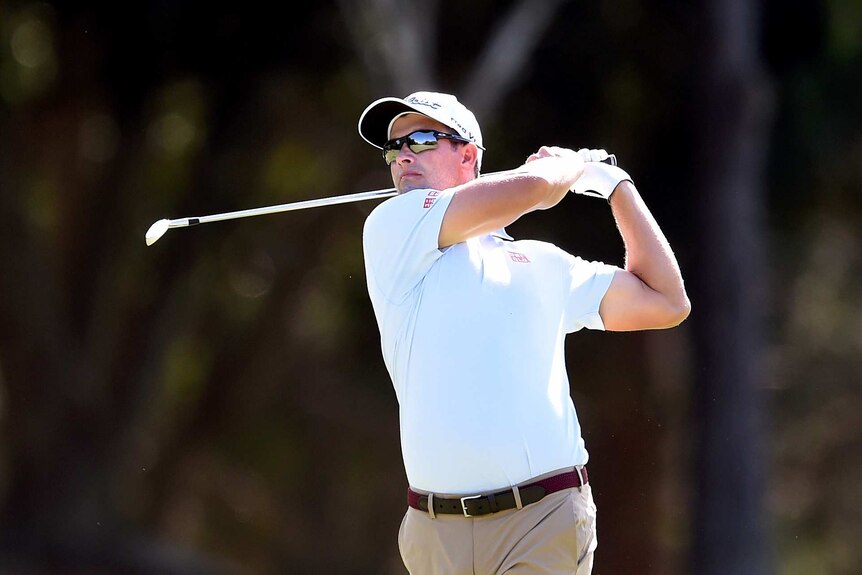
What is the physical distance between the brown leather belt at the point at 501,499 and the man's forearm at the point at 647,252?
781mm

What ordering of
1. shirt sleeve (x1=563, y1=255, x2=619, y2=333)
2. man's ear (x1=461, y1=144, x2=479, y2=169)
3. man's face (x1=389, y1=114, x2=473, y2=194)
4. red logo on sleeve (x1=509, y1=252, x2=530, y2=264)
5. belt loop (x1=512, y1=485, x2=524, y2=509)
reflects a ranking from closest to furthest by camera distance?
belt loop (x1=512, y1=485, x2=524, y2=509) < red logo on sleeve (x1=509, y1=252, x2=530, y2=264) < shirt sleeve (x1=563, y1=255, x2=619, y2=333) < man's face (x1=389, y1=114, x2=473, y2=194) < man's ear (x1=461, y1=144, x2=479, y2=169)

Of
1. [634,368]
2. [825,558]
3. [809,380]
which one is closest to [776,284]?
[634,368]

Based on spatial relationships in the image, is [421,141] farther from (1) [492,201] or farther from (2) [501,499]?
(2) [501,499]

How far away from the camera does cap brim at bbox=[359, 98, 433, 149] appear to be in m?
4.59

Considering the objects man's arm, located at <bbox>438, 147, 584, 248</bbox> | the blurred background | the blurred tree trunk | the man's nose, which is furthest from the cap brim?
the blurred tree trunk

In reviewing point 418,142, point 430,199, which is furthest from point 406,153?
point 430,199

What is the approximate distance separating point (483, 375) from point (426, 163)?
81cm

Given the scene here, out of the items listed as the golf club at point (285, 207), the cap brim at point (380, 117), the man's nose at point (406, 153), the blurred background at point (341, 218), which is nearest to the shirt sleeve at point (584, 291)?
the golf club at point (285, 207)

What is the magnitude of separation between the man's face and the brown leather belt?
1002mm

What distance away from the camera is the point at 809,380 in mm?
16906

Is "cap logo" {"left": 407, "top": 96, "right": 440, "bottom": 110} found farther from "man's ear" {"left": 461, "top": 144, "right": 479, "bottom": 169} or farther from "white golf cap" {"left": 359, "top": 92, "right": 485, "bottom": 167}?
"man's ear" {"left": 461, "top": 144, "right": 479, "bottom": 169}

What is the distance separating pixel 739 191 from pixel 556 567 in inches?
340

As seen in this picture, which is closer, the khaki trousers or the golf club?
the khaki trousers

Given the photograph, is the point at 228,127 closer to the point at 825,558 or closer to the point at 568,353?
the point at 568,353
